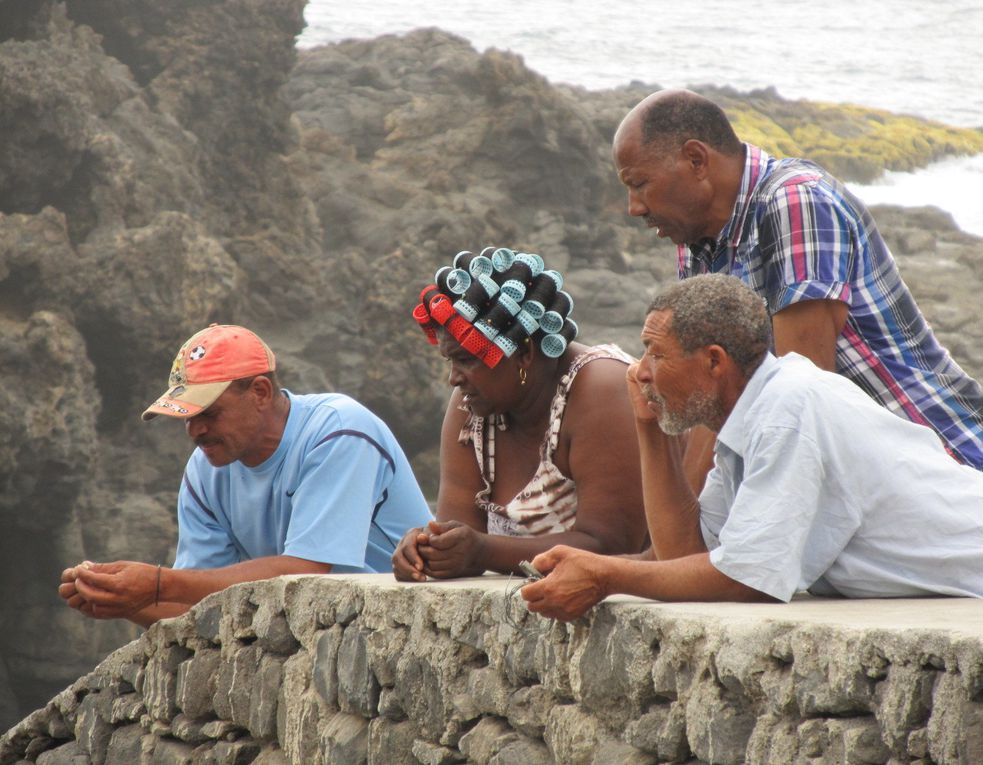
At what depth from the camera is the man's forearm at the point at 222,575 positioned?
3.60m

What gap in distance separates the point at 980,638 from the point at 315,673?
1.98 meters

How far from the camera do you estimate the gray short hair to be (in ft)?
8.14

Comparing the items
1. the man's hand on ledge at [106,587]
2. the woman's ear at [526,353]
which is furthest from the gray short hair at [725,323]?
the man's hand on ledge at [106,587]

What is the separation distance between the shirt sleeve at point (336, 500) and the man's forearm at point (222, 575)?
0.11 feet

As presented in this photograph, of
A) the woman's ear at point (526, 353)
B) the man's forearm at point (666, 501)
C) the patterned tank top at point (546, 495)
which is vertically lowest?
the patterned tank top at point (546, 495)

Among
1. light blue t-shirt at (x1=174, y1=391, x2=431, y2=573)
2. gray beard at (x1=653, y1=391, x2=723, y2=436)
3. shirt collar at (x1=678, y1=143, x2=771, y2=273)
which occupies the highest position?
shirt collar at (x1=678, y1=143, x2=771, y2=273)

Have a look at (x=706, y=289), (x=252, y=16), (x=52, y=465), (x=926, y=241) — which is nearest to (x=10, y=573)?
(x=52, y=465)

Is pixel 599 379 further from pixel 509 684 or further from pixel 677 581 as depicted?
pixel 677 581

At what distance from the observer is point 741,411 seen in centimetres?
241

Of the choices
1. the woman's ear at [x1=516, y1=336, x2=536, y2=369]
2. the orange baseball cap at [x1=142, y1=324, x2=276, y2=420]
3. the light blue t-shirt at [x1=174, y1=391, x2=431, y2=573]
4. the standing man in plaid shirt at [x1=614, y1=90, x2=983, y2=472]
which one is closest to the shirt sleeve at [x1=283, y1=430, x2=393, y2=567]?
the light blue t-shirt at [x1=174, y1=391, x2=431, y2=573]

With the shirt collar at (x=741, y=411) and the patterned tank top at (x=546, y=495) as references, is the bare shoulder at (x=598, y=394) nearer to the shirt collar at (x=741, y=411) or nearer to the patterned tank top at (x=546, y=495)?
the patterned tank top at (x=546, y=495)

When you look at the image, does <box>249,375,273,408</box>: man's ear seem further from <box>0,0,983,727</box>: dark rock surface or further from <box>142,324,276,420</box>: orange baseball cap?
<box>0,0,983,727</box>: dark rock surface

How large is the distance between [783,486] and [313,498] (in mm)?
1676

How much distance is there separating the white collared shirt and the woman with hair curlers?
73 cm
